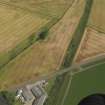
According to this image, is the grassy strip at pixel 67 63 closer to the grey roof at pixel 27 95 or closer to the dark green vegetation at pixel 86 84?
the dark green vegetation at pixel 86 84

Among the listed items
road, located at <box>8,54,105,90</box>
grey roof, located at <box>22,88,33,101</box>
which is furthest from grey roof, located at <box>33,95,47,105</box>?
road, located at <box>8,54,105,90</box>

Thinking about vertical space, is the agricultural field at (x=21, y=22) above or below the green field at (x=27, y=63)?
above

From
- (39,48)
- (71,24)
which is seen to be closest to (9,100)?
(39,48)

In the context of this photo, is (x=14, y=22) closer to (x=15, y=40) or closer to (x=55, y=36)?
(x=15, y=40)

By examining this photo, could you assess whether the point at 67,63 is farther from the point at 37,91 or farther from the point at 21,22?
the point at 21,22

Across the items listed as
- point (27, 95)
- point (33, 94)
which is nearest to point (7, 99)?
point (27, 95)

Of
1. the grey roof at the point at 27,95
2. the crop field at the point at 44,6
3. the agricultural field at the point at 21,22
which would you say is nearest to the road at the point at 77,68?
the grey roof at the point at 27,95

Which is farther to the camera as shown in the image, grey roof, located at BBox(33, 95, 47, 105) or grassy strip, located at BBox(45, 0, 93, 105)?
grassy strip, located at BBox(45, 0, 93, 105)

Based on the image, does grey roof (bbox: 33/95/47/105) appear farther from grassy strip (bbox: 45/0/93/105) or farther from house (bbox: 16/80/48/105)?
grassy strip (bbox: 45/0/93/105)
